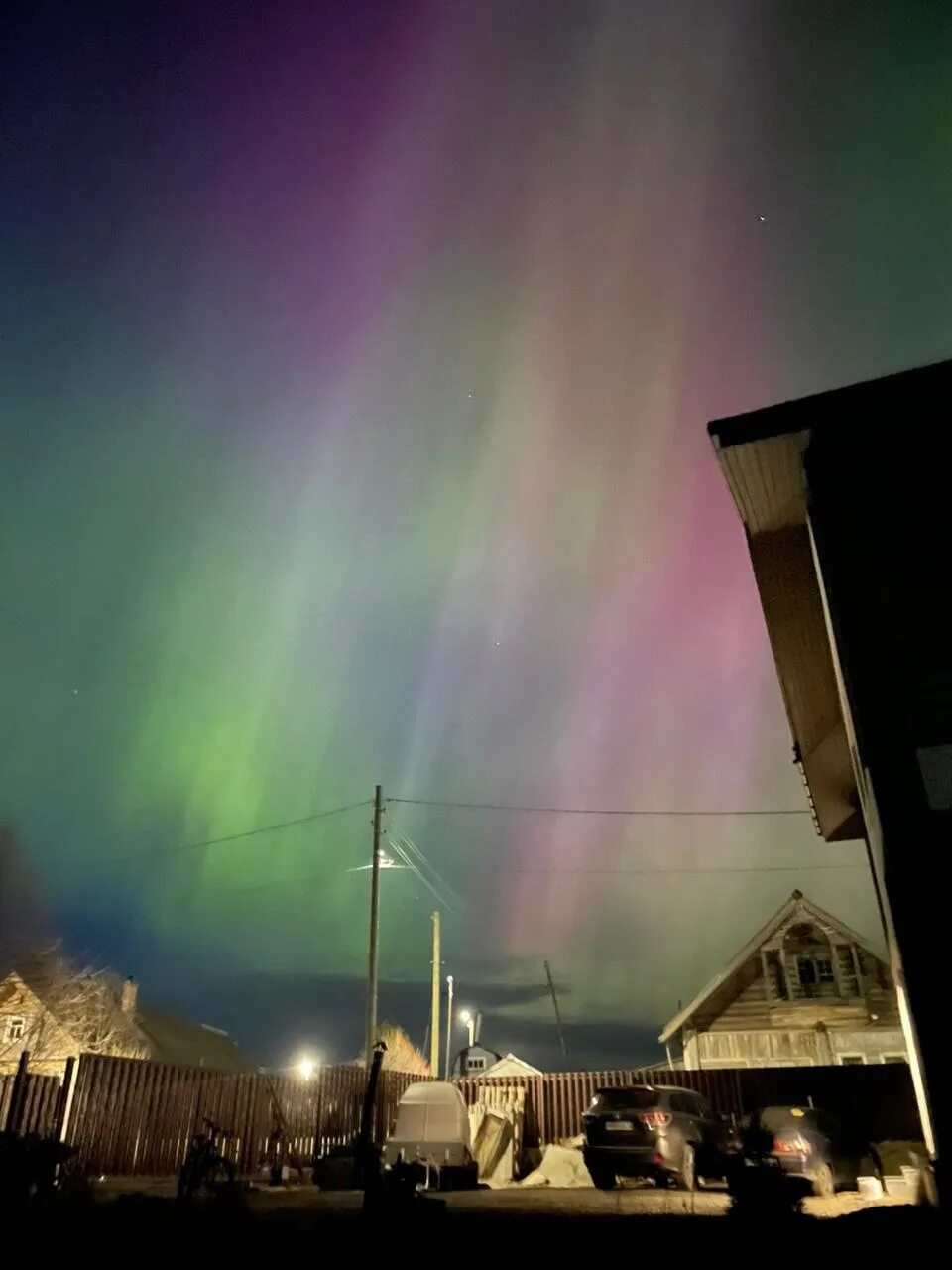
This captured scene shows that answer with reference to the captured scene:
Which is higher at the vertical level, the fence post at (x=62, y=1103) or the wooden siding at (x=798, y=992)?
the wooden siding at (x=798, y=992)

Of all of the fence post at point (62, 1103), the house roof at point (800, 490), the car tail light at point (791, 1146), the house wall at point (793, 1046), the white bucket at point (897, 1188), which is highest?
the house roof at point (800, 490)

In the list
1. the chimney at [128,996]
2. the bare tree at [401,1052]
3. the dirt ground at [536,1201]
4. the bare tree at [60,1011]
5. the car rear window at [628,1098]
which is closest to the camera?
Result: the dirt ground at [536,1201]

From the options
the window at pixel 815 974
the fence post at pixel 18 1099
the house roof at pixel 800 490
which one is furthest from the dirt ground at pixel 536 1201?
the window at pixel 815 974

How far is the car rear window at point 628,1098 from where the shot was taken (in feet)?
41.7

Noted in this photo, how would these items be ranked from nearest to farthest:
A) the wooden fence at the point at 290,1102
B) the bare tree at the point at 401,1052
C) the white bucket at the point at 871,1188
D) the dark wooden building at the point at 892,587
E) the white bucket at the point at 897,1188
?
the dark wooden building at the point at 892,587 < the white bucket at the point at 897,1188 < the white bucket at the point at 871,1188 < the wooden fence at the point at 290,1102 < the bare tree at the point at 401,1052

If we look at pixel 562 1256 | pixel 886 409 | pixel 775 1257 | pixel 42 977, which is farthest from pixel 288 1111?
pixel 42 977

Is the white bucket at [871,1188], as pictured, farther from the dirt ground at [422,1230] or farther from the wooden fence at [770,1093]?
the wooden fence at [770,1093]

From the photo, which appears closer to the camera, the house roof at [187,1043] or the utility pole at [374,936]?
the utility pole at [374,936]

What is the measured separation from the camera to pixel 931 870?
257 inches

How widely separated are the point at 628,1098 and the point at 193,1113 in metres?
7.87

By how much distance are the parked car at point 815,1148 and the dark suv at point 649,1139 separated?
712 millimetres

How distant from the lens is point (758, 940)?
30.6 m

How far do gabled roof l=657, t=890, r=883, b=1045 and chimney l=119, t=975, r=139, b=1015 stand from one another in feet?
104

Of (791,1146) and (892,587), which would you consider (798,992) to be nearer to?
(791,1146)
